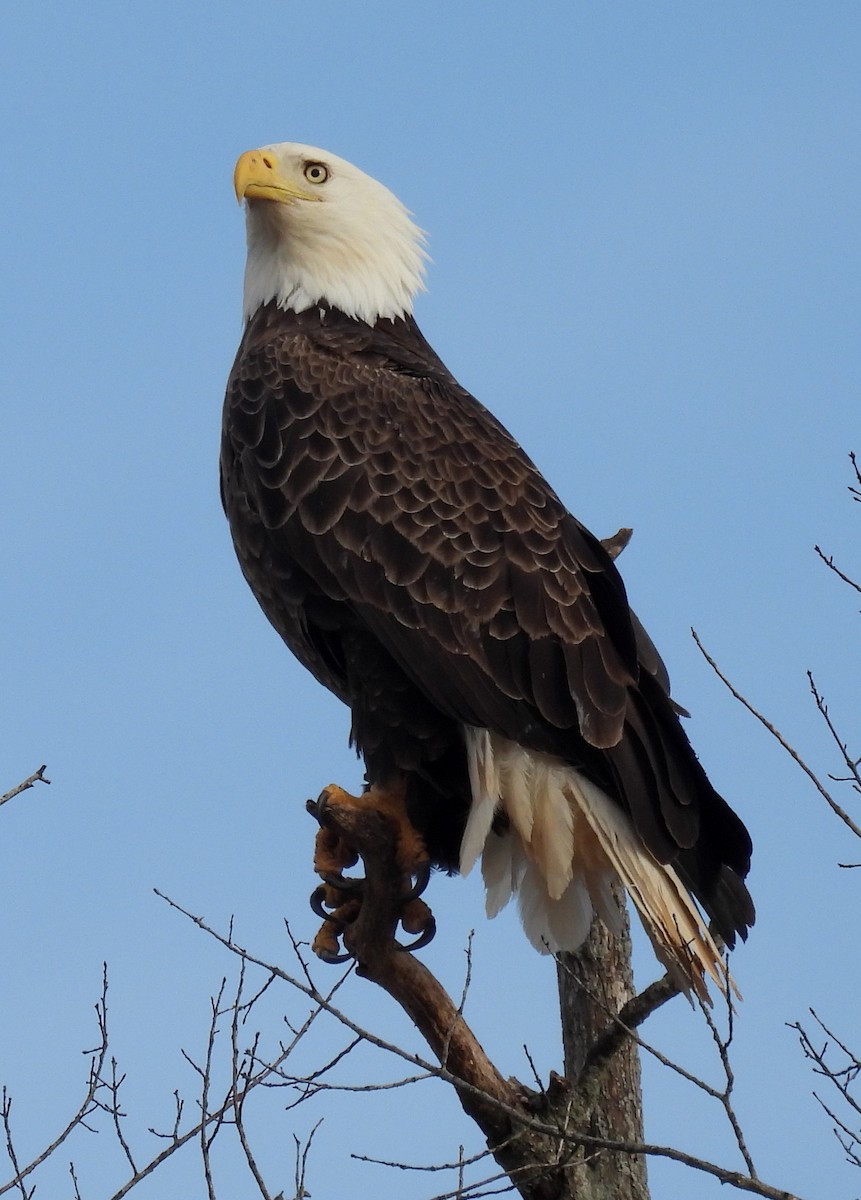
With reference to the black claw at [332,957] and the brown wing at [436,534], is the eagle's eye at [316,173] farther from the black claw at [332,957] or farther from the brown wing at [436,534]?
the black claw at [332,957]

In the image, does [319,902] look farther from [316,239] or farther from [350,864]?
[316,239]

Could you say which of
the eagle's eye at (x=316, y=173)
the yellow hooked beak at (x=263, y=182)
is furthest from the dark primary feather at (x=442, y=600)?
the eagle's eye at (x=316, y=173)

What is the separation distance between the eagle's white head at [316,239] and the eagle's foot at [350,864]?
67.5 inches

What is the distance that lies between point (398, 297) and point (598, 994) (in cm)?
241

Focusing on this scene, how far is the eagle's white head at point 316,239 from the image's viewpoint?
5.77 m

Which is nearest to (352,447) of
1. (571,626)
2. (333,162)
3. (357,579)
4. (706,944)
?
(357,579)

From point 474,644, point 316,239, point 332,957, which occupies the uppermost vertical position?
point 316,239

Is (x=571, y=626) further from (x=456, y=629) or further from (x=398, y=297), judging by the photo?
(x=398, y=297)

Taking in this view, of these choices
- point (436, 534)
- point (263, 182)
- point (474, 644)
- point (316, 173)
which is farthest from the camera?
point (316, 173)

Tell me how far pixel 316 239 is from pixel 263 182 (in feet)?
0.84

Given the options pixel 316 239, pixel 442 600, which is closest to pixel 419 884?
pixel 442 600

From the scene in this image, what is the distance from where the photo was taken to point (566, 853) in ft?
16.3

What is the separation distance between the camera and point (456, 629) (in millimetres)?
4965

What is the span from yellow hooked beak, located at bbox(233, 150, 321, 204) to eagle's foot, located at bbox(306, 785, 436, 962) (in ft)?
6.69
